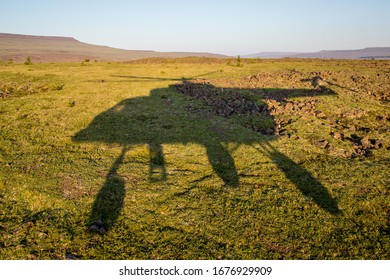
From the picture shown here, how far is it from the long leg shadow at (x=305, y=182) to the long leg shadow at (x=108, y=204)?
4051 millimetres

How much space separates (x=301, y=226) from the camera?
4.94 meters

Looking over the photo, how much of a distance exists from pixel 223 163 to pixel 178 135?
2667 millimetres

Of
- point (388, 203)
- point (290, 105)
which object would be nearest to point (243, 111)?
point (290, 105)

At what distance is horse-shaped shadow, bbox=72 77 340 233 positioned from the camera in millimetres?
5838

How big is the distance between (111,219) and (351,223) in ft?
14.7

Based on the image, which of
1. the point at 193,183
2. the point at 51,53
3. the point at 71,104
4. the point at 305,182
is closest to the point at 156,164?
the point at 193,183

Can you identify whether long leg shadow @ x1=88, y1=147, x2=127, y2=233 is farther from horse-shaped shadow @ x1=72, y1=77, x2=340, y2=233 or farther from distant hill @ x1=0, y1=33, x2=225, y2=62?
distant hill @ x1=0, y1=33, x2=225, y2=62

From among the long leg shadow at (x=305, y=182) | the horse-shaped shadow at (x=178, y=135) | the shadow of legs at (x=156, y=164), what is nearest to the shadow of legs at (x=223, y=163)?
the horse-shaped shadow at (x=178, y=135)

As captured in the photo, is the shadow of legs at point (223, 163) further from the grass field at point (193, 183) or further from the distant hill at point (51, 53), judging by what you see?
the distant hill at point (51, 53)

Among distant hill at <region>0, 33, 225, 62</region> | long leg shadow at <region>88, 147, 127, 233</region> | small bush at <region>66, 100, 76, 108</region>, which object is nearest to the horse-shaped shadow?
long leg shadow at <region>88, 147, 127, 233</region>

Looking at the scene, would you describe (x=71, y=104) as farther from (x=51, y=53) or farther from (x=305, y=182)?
(x=51, y=53)

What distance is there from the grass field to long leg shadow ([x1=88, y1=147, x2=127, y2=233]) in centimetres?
3
